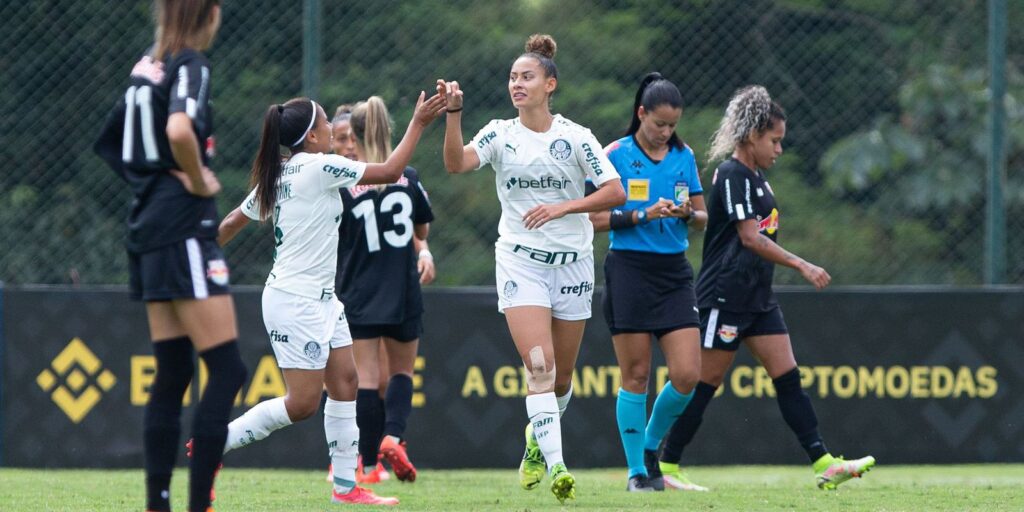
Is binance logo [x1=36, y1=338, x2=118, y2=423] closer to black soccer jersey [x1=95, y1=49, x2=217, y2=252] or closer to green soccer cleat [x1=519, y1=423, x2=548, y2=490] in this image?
green soccer cleat [x1=519, y1=423, x2=548, y2=490]

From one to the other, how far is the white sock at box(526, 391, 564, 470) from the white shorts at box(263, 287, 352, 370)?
950 millimetres

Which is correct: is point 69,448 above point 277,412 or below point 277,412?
below

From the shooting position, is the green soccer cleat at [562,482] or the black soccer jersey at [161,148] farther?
the green soccer cleat at [562,482]

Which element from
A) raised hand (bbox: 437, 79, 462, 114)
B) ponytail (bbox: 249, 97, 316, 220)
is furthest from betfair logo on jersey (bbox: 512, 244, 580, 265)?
ponytail (bbox: 249, 97, 316, 220)

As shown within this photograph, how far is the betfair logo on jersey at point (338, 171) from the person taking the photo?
219 inches

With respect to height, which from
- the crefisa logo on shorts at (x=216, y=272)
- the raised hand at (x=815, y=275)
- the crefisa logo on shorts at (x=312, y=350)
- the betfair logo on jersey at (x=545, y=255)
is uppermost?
the crefisa logo on shorts at (x=216, y=272)

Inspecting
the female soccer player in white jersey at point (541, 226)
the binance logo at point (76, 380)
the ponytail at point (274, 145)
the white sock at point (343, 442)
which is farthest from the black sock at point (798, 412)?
the binance logo at point (76, 380)

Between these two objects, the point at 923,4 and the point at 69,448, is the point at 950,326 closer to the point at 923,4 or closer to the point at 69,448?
the point at 923,4

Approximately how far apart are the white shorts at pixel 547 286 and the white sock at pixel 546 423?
411 mm

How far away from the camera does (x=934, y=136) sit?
11.6 meters

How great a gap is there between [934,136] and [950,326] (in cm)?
285

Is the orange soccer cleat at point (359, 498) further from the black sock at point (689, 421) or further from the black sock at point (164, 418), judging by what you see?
the black sock at point (689, 421)

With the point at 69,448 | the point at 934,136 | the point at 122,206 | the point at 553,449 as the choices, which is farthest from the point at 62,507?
the point at 934,136

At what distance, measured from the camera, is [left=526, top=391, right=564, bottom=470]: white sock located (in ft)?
19.9
